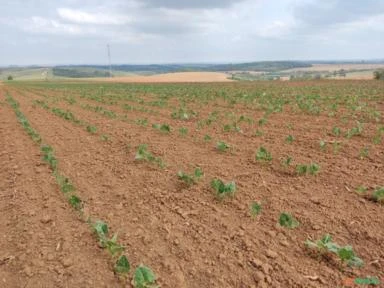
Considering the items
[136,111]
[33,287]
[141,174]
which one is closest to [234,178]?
[141,174]

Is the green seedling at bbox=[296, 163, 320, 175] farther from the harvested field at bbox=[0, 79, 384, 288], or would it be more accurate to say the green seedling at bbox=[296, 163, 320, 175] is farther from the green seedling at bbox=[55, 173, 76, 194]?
the green seedling at bbox=[55, 173, 76, 194]

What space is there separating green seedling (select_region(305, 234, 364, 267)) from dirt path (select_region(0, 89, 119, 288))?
2.17 metres

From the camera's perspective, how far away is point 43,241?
452cm

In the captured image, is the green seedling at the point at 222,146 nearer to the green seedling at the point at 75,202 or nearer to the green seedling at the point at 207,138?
the green seedling at the point at 207,138

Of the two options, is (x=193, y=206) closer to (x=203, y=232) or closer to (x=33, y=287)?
(x=203, y=232)

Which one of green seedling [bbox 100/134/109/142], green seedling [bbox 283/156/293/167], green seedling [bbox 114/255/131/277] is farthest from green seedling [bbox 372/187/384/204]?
green seedling [bbox 100/134/109/142]

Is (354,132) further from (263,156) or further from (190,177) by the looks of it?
(190,177)

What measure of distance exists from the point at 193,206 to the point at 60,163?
12.3 feet

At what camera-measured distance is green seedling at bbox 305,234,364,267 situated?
383cm

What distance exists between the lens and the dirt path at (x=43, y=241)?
12.6 feet

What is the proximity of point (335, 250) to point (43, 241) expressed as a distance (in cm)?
333

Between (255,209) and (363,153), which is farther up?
(255,209)

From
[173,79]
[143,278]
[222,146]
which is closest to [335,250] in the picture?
[143,278]

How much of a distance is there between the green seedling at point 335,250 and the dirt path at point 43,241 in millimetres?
2166
